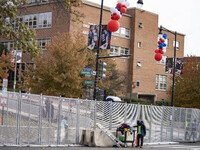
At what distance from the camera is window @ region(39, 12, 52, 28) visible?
1961 inches

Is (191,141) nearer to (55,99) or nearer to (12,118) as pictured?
(55,99)

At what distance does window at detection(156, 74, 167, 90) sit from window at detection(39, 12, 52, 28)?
20169mm

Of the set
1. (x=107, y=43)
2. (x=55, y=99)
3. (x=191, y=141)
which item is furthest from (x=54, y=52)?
(x=55, y=99)

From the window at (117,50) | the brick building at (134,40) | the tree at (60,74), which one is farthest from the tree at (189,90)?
the tree at (60,74)

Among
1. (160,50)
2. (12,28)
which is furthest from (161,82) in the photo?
(12,28)

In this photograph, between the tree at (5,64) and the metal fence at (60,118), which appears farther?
the tree at (5,64)

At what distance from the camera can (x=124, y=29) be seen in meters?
55.2

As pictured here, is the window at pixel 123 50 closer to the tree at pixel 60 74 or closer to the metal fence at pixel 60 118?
the tree at pixel 60 74

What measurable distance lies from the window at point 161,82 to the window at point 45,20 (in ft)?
66.2

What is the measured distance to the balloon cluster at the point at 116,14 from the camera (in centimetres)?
1688

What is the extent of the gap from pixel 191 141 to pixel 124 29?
3073cm

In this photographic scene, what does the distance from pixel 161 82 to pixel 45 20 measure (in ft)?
71.2

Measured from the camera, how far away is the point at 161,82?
6075 cm

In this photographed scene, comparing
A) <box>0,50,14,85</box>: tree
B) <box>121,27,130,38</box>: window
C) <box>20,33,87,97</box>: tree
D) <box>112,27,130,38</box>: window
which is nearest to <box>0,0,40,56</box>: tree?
<box>20,33,87,97</box>: tree
